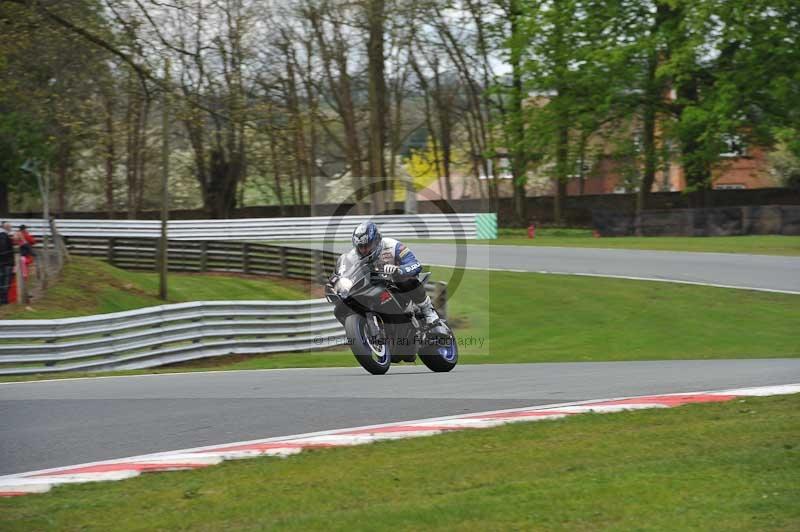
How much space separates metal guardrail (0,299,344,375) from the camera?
13.9 m

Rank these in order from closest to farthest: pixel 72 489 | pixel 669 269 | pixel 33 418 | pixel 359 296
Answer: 1. pixel 72 489
2. pixel 33 418
3. pixel 359 296
4. pixel 669 269

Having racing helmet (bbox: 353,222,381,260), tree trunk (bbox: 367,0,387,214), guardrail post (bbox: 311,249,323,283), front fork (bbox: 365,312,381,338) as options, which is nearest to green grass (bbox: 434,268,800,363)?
guardrail post (bbox: 311,249,323,283)

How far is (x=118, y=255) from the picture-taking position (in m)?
31.1

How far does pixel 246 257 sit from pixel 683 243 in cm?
1313

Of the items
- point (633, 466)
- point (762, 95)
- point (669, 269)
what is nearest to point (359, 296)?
point (633, 466)

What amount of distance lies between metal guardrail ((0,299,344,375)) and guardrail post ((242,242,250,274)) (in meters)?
10.3

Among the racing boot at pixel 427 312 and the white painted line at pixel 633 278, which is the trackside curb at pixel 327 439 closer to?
the racing boot at pixel 427 312

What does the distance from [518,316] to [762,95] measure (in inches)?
804

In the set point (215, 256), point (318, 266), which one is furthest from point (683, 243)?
point (215, 256)

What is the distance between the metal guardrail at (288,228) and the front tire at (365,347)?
22516 mm

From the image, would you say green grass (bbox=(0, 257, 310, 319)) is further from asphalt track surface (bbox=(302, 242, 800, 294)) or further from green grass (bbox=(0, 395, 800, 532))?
green grass (bbox=(0, 395, 800, 532))

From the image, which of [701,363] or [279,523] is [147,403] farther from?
[701,363]

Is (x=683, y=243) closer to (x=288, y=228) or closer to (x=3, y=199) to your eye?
(x=288, y=228)

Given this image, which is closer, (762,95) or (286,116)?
(286,116)
